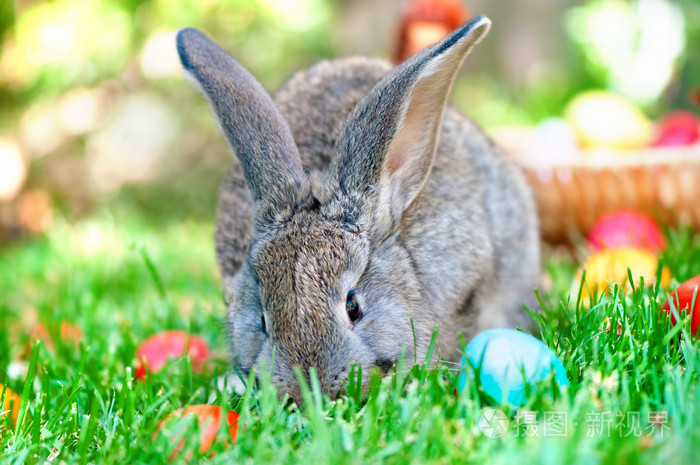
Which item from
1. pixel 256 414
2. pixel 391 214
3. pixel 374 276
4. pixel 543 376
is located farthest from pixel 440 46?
pixel 256 414

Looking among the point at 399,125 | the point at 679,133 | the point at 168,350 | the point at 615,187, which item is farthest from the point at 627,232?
the point at 168,350

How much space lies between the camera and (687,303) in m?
2.21

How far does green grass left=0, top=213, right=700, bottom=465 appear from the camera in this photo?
1.56 metres

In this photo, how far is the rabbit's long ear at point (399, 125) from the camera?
7.38ft

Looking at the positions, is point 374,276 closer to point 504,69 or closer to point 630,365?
point 630,365

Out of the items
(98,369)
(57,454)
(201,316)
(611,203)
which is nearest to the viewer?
(57,454)

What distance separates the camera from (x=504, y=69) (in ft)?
32.2

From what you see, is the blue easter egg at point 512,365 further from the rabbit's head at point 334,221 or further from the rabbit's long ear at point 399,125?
the rabbit's long ear at point 399,125

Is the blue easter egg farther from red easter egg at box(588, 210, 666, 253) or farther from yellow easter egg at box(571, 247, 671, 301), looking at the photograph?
red easter egg at box(588, 210, 666, 253)

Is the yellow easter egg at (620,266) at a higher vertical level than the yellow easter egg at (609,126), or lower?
lower

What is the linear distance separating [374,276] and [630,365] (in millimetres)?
816

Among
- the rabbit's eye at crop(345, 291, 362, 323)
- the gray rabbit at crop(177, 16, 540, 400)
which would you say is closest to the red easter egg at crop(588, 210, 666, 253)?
the gray rabbit at crop(177, 16, 540, 400)

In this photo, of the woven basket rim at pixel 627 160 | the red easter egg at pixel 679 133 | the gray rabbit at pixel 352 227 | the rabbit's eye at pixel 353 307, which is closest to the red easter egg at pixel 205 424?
the gray rabbit at pixel 352 227

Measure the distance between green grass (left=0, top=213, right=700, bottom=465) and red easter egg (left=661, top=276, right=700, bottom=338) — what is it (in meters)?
0.05
